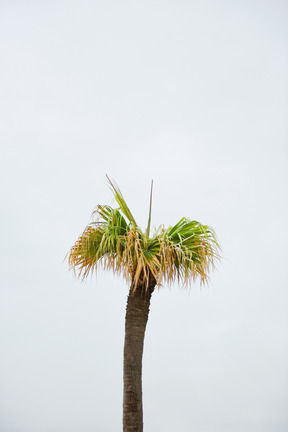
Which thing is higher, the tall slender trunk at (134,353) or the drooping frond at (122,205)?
the drooping frond at (122,205)

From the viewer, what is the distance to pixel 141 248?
1066cm

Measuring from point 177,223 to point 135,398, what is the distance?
145 inches

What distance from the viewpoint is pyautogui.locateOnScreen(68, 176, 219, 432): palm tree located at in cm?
1036

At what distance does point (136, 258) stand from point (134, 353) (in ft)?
6.15

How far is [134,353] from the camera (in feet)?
34.5

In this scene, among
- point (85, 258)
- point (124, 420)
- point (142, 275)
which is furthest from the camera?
point (85, 258)

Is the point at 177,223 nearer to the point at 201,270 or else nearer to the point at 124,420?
the point at 201,270

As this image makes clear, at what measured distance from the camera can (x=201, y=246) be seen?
11242mm

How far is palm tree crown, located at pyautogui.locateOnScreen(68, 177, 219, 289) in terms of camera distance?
1050 centimetres

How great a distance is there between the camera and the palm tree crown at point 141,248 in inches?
413

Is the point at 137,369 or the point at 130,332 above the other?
the point at 130,332

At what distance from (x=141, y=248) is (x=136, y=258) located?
0.83ft

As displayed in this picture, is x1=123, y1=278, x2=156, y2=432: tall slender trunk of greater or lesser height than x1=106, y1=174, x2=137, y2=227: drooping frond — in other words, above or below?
below

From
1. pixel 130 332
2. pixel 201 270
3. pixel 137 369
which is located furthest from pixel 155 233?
pixel 137 369
